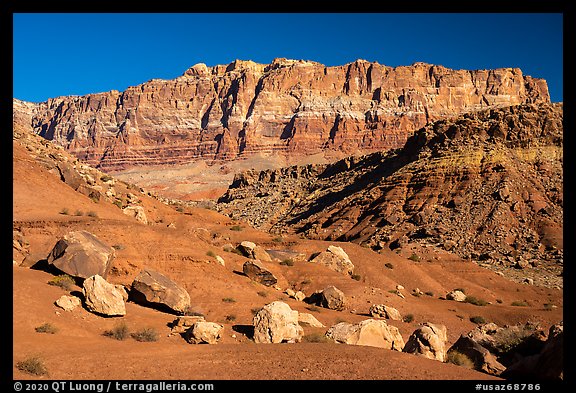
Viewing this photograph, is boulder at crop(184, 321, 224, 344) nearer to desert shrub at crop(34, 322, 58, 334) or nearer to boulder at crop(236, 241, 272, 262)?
desert shrub at crop(34, 322, 58, 334)

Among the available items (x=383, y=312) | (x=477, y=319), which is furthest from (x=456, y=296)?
(x=383, y=312)

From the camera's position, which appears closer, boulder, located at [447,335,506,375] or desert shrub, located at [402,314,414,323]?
boulder, located at [447,335,506,375]

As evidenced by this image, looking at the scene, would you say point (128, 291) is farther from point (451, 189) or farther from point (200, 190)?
point (200, 190)

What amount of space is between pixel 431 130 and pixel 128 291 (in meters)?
52.6

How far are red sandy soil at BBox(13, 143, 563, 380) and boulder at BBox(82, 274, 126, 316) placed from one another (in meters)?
0.25

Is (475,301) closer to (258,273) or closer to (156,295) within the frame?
(258,273)

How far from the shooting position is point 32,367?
8.50 meters

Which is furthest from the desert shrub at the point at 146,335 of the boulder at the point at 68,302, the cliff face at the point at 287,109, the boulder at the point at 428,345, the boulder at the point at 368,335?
the cliff face at the point at 287,109

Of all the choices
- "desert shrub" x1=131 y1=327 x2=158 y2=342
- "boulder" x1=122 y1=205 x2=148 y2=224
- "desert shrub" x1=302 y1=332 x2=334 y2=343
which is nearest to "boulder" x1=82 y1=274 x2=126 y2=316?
"desert shrub" x1=131 y1=327 x2=158 y2=342

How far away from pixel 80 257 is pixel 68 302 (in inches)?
97.6

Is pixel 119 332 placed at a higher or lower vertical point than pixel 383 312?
higher

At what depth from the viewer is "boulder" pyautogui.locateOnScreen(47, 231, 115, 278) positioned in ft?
48.7

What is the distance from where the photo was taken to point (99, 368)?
9008 millimetres
